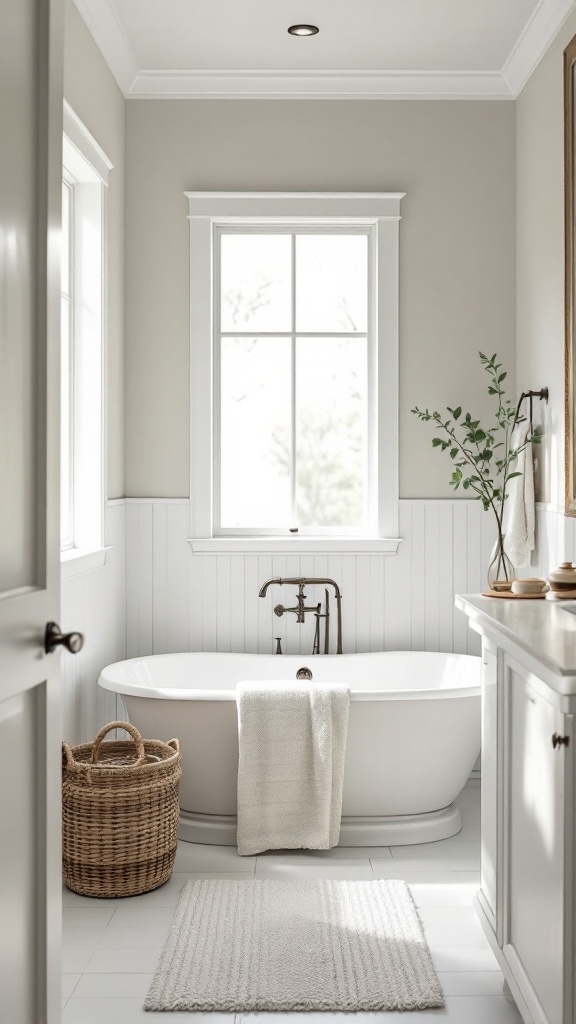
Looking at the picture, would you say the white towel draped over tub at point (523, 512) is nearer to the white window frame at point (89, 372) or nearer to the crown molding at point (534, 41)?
the crown molding at point (534, 41)

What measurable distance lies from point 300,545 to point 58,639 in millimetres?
2683

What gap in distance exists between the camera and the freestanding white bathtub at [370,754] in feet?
11.1

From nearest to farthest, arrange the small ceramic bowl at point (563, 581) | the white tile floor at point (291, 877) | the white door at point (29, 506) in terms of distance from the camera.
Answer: the white door at point (29, 506)
the white tile floor at point (291, 877)
the small ceramic bowl at point (563, 581)

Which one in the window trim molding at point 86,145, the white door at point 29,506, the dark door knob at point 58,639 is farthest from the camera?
the window trim molding at point 86,145

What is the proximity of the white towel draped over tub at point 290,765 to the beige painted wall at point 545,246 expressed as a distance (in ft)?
3.80

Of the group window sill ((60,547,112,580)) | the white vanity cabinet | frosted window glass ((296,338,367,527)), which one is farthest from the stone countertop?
frosted window glass ((296,338,367,527))

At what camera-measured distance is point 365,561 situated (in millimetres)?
4277

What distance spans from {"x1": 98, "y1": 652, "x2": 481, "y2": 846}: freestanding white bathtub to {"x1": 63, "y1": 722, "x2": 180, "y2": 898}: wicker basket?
324 mm

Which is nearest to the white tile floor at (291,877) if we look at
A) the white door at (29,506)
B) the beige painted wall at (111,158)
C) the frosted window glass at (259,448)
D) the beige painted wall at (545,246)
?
the white door at (29,506)

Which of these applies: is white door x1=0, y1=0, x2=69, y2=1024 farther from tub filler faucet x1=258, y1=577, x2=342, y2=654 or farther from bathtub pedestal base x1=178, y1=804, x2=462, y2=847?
tub filler faucet x1=258, y1=577, x2=342, y2=654

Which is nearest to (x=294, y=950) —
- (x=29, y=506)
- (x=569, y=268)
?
(x=29, y=506)

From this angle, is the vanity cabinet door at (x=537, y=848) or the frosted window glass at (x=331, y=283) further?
the frosted window glass at (x=331, y=283)

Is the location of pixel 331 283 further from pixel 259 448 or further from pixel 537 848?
pixel 537 848

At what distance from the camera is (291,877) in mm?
3225
